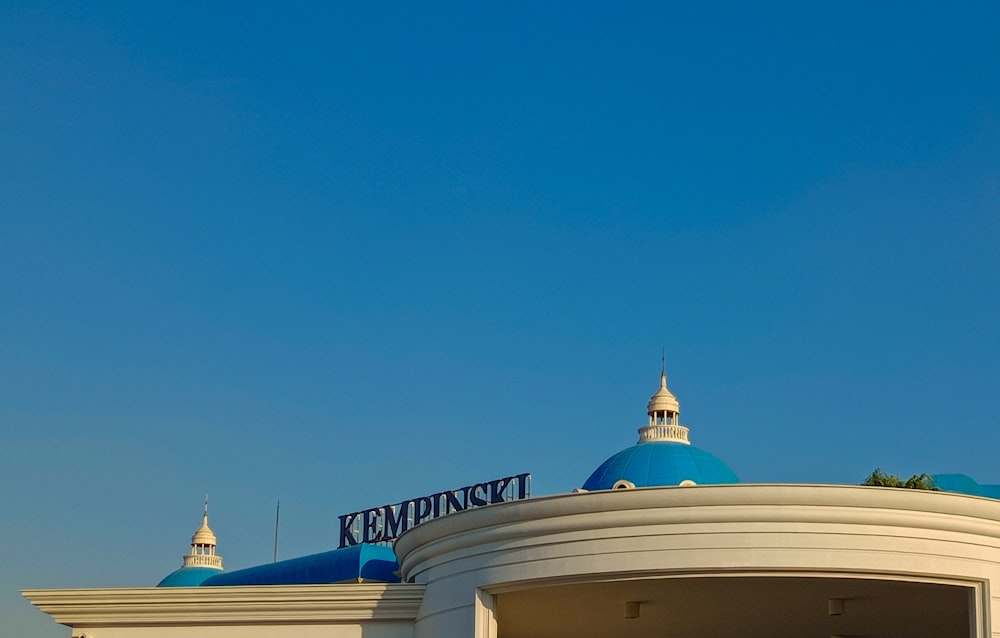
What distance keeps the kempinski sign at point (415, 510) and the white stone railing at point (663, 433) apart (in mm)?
7289

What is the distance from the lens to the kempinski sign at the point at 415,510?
42.7 metres

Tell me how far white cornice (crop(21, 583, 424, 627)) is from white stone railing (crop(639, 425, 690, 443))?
21708 millimetres

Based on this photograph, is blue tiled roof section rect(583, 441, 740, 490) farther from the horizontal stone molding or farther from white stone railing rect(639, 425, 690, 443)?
the horizontal stone molding

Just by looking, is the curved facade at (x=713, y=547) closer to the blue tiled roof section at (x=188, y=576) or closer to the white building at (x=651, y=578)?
the white building at (x=651, y=578)

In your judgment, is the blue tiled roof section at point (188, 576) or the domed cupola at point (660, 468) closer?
the domed cupola at point (660, 468)

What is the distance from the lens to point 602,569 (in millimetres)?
25750

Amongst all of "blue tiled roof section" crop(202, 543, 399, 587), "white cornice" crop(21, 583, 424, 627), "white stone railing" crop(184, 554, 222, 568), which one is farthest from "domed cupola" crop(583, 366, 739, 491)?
"white stone railing" crop(184, 554, 222, 568)

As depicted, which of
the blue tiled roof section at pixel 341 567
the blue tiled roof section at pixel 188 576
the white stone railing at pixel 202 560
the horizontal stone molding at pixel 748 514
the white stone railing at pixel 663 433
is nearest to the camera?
the horizontal stone molding at pixel 748 514

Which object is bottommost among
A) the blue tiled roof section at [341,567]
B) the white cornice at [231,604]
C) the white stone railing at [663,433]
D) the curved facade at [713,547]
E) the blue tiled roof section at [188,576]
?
the white cornice at [231,604]

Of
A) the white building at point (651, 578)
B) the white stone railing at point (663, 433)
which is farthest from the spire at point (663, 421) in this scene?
the white building at point (651, 578)

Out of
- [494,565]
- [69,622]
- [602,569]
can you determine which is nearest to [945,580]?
[602,569]

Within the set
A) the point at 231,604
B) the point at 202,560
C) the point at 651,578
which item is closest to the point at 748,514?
the point at 651,578

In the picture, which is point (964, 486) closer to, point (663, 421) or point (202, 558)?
point (663, 421)

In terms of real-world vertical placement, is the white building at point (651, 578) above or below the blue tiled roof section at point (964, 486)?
below
